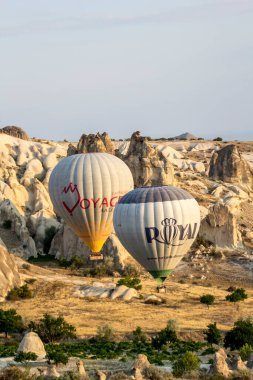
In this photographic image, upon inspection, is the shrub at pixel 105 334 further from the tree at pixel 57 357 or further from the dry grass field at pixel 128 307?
the tree at pixel 57 357

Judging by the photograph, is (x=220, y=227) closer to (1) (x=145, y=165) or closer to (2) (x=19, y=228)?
(1) (x=145, y=165)

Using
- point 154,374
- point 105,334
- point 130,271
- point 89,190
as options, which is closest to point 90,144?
point 89,190

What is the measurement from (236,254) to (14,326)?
35177mm

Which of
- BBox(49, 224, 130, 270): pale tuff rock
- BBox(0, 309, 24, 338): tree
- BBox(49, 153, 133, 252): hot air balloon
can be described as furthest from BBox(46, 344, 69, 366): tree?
BBox(49, 224, 130, 270): pale tuff rock

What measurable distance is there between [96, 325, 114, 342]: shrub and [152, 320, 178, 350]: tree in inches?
107

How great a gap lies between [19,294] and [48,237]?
21913 millimetres

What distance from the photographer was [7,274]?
76.4 meters

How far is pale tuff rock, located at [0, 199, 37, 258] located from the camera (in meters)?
91.3

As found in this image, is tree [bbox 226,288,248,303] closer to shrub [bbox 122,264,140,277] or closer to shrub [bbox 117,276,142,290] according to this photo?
shrub [bbox 117,276,142,290]

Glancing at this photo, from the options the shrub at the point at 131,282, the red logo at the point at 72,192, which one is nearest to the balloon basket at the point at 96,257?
the red logo at the point at 72,192

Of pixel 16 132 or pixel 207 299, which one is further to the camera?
pixel 16 132

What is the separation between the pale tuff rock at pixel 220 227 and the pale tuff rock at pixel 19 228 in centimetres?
1650

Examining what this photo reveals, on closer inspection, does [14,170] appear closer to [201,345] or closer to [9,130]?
[9,130]

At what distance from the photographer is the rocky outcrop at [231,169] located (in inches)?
4840
